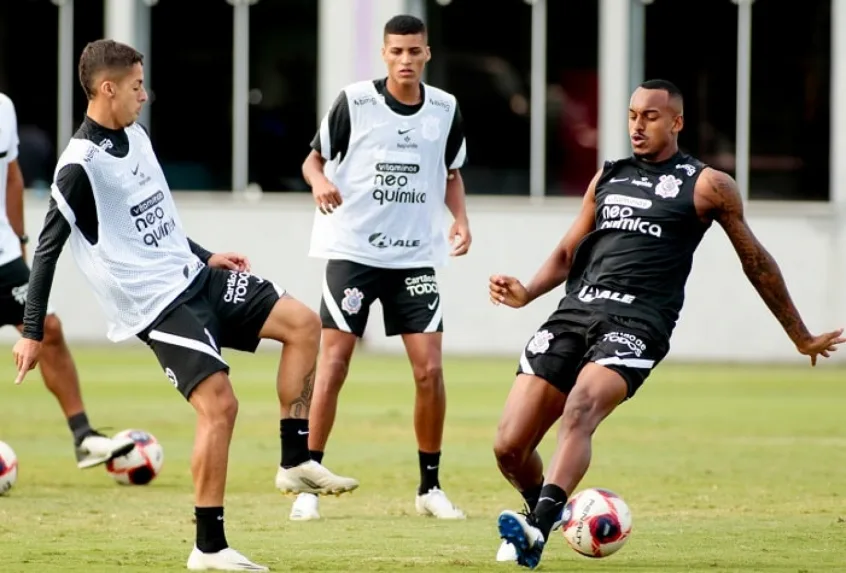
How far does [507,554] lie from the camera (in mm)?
7766

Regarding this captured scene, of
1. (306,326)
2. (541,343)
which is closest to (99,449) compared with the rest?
(306,326)

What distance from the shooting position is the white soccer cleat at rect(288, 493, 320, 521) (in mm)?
9477

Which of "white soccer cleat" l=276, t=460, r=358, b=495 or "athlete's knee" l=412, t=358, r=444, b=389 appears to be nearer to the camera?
"white soccer cleat" l=276, t=460, r=358, b=495

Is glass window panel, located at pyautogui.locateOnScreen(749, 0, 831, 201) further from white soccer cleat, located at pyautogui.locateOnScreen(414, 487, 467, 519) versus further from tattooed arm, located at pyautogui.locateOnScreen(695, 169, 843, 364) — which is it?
tattooed arm, located at pyautogui.locateOnScreen(695, 169, 843, 364)

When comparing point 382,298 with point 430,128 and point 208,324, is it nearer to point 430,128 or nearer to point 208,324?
point 430,128

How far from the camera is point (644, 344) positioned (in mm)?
8000

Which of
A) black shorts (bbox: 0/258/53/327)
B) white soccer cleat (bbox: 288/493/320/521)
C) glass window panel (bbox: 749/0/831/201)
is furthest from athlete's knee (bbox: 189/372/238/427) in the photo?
glass window panel (bbox: 749/0/831/201)

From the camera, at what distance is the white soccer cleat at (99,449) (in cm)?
1078

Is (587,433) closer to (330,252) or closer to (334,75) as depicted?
(330,252)

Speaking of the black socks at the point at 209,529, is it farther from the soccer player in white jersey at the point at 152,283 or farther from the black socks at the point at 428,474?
the black socks at the point at 428,474

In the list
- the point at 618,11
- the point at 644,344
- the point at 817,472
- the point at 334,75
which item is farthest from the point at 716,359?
the point at 644,344

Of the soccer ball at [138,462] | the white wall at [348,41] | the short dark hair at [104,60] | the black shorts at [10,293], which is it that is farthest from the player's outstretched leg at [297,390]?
the white wall at [348,41]

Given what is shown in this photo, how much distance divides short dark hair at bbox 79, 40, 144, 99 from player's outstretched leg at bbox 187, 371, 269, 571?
4.63 feet

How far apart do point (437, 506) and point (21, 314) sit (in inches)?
120
